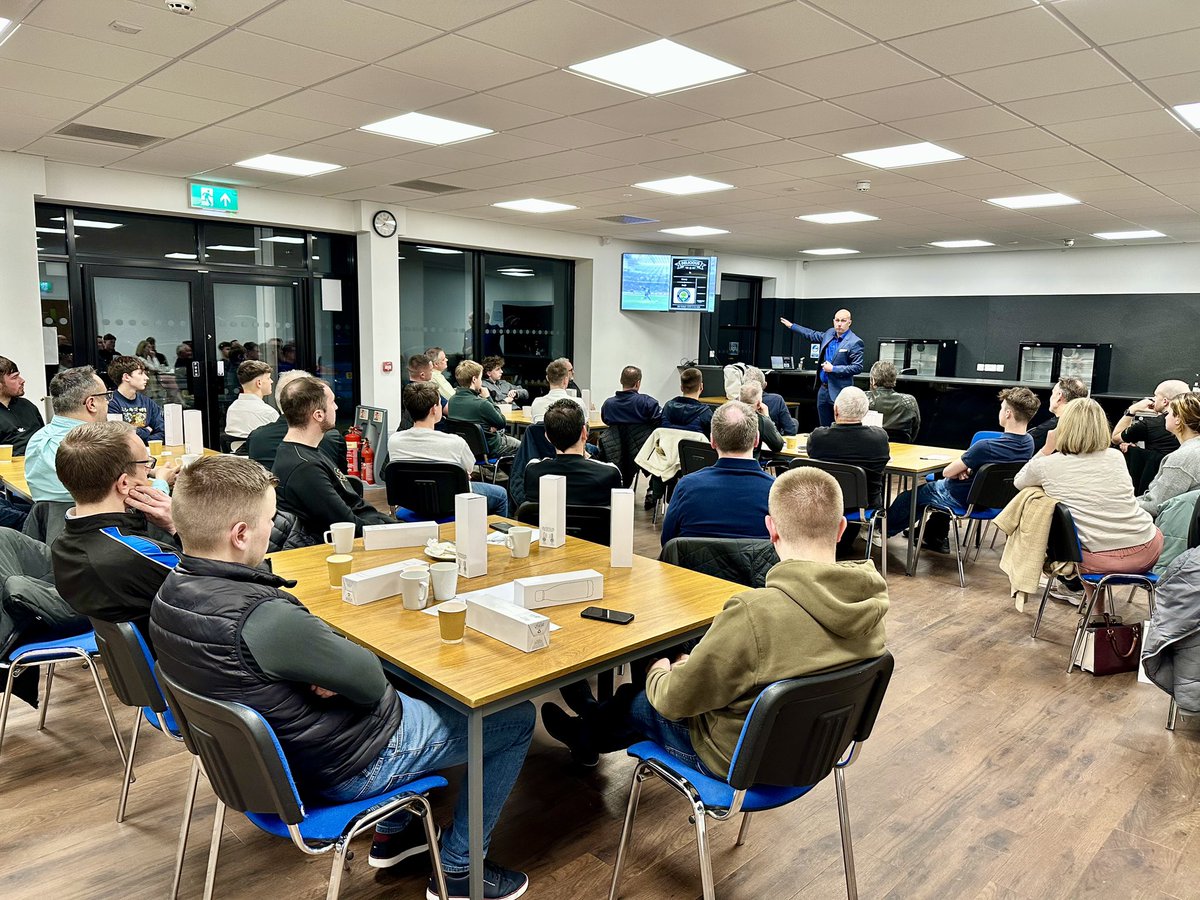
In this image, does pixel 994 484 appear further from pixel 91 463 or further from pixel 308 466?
pixel 91 463

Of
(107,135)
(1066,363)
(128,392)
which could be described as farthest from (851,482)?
(1066,363)

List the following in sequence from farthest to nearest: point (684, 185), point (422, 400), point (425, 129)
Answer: point (684, 185) < point (425, 129) < point (422, 400)

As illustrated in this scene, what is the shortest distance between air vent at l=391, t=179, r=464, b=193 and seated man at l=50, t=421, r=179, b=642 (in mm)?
5115

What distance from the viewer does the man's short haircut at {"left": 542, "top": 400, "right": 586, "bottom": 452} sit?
11.8ft

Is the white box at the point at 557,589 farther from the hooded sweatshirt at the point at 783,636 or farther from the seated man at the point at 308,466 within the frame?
the seated man at the point at 308,466

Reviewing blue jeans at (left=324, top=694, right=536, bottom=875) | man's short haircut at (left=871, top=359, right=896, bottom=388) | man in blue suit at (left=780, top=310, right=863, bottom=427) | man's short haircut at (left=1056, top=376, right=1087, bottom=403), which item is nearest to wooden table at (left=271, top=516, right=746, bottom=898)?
blue jeans at (left=324, top=694, right=536, bottom=875)

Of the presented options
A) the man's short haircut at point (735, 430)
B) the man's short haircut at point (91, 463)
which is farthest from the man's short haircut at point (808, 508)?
the man's short haircut at point (91, 463)

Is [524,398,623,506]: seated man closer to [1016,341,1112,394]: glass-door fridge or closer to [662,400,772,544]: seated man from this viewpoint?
[662,400,772,544]: seated man

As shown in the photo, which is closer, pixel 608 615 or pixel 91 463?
pixel 608 615

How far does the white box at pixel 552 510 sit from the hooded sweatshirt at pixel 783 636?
1.22 m

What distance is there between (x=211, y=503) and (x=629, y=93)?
3.48 m

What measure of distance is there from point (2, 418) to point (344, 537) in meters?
3.78

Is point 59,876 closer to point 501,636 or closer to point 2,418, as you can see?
point 501,636

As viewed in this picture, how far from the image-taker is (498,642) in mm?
2162
